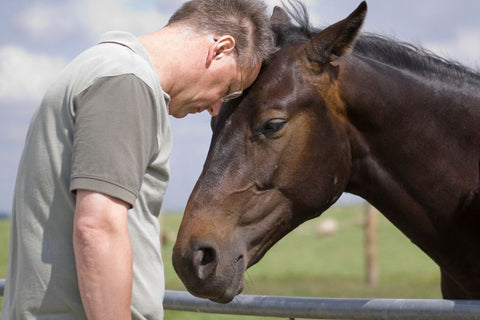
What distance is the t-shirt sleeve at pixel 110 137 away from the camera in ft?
5.60

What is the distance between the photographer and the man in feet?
5.60

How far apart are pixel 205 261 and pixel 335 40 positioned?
3.65 feet

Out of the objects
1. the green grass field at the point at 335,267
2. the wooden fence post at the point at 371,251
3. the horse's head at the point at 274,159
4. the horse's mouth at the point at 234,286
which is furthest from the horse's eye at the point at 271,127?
the wooden fence post at the point at 371,251

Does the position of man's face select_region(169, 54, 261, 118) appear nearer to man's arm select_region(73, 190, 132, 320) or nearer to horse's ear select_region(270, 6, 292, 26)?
man's arm select_region(73, 190, 132, 320)

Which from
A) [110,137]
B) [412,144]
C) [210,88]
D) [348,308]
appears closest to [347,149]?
[412,144]

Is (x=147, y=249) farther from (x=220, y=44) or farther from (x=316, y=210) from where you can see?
(x=316, y=210)

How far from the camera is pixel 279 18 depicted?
334 cm

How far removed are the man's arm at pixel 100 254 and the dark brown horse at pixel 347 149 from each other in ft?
3.27

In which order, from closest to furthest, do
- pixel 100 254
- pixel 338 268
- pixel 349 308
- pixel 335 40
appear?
1. pixel 100 254
2. pixel 349 308
3. pixel 335 40
4. pixel 338 268

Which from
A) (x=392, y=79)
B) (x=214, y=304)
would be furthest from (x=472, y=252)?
(x=214, y=304)

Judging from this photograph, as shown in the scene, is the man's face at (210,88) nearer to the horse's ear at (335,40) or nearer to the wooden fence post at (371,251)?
the horse's ear at (335,40)

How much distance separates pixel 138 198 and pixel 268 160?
0.99 meters

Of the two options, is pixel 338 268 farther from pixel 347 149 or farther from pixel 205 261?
pixel 205 261

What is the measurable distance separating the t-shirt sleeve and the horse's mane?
1.49m
